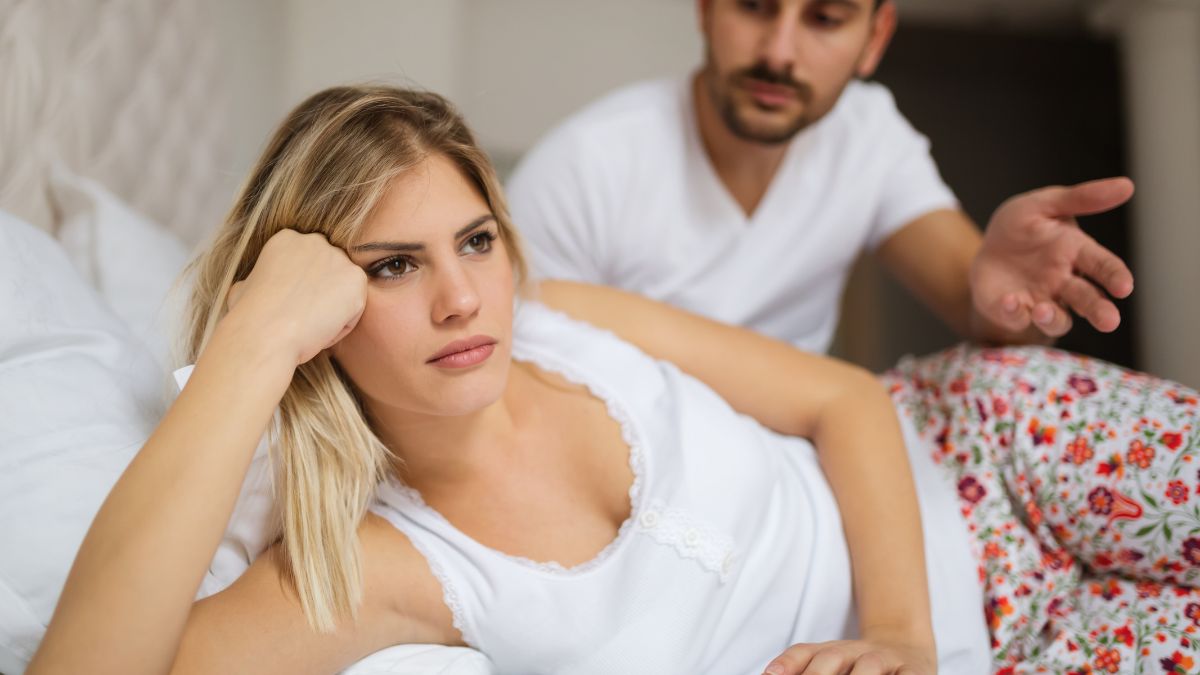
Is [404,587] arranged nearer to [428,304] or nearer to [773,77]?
[428,304]

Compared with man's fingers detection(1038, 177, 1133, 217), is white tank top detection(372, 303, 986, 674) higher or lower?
lower

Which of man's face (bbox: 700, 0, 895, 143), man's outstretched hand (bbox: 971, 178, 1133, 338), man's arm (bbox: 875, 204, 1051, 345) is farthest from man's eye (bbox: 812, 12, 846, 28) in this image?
man's outstretched hand (bbox: 971, 178, 1133, 338)

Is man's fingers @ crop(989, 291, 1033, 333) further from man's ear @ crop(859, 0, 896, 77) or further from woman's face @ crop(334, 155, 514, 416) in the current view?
woman's face @ crop(334, 155, 514, 416)

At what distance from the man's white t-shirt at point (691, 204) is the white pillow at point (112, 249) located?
675 millimetres

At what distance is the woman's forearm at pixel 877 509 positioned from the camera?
125cm

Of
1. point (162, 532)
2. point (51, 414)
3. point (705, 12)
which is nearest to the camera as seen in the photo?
point (162, 532)

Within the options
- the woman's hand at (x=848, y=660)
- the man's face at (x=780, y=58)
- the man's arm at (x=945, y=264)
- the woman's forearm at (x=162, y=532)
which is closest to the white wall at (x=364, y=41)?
the man's face at (x=780, y=58)

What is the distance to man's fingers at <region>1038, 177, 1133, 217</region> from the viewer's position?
1.34 metres

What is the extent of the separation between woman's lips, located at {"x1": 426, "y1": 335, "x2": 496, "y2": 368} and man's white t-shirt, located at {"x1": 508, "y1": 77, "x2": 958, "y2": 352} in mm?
794

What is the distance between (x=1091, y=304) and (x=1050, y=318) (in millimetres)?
72

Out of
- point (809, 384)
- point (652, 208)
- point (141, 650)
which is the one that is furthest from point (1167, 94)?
point (141, 650)

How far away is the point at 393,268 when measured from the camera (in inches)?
44.8

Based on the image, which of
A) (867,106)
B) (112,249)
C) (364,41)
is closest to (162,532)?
(112,249)

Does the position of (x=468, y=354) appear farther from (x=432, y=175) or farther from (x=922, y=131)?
(x=922, y=131)
